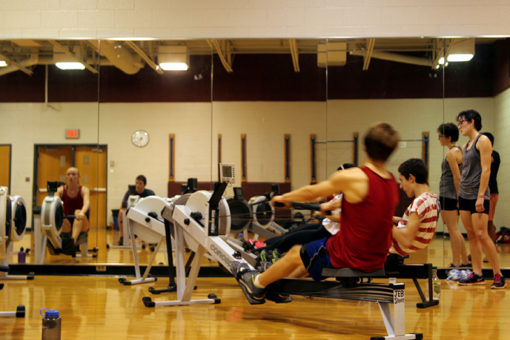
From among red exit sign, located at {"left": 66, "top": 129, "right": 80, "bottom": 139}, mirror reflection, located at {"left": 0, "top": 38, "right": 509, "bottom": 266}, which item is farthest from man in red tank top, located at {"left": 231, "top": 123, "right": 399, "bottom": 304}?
red exit sign, located at {"left": 66, "top": 129, "right": 80, "bottom": 139}

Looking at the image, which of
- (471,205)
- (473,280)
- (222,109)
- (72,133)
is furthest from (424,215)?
(72,133)

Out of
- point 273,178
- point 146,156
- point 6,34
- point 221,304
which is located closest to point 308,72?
point 273,178

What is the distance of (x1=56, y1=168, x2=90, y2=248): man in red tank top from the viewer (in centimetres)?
620

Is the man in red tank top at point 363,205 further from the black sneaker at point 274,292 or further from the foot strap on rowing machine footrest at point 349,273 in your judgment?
the black sneaker at point 274,292

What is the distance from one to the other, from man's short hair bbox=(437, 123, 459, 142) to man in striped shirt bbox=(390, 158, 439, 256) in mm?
1947

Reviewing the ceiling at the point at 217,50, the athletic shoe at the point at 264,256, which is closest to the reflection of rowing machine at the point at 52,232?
the ceiling at the point at 217,50

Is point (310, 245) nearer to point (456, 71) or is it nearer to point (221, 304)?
point (221, 304)

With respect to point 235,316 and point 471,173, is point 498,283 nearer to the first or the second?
point 471,173

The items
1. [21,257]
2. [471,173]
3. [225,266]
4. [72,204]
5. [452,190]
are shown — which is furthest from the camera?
[72,204]

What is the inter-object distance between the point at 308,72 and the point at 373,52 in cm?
72

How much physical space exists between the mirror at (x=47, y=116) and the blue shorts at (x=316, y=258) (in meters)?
→ 3.41

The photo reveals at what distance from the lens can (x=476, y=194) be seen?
17.9 ft

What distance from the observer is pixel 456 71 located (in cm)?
605

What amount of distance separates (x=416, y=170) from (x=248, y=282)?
4.90ft
